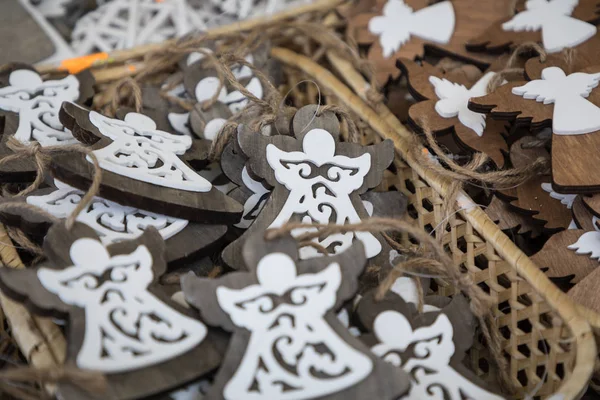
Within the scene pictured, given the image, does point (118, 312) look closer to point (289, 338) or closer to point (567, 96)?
point (289, 338)

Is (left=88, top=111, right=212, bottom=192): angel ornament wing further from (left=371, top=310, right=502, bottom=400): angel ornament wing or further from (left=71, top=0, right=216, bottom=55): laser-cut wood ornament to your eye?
(left=71, top=0, right=216, bottom=55): laser-cut wood ornament

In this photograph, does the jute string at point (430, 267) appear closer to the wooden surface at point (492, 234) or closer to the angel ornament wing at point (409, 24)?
the wooden surface at point (492, 234)

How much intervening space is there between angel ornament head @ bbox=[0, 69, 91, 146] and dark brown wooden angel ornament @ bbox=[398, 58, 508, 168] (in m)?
0.43

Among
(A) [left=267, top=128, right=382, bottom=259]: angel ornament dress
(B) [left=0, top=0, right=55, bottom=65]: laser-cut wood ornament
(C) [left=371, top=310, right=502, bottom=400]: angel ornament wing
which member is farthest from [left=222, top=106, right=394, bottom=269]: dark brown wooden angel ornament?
(B) [left=0, top=0, right=55, bottom=65]: laser-cut wood ornament

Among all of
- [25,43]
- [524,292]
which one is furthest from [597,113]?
[25,43]

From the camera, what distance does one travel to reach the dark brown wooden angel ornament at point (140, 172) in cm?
59

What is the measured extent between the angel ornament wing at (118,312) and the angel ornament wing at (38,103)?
0.24 m

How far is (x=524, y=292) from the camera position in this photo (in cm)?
63

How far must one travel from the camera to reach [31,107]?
2.45 feet

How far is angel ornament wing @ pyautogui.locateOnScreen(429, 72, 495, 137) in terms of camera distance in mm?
732

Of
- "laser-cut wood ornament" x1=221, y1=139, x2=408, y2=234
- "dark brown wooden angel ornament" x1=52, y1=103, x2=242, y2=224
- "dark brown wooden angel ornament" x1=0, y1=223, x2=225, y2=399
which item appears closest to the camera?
"dark brown wooden angel ornament" x1=0, y1=223, x2=225, y2=399

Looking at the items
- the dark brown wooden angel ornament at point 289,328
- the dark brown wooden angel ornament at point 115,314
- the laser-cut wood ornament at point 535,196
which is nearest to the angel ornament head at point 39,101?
the dark brown wooden angel ornament at point 115,314

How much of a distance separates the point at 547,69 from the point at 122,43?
656mm

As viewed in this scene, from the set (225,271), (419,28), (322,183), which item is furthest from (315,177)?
(419,28)
